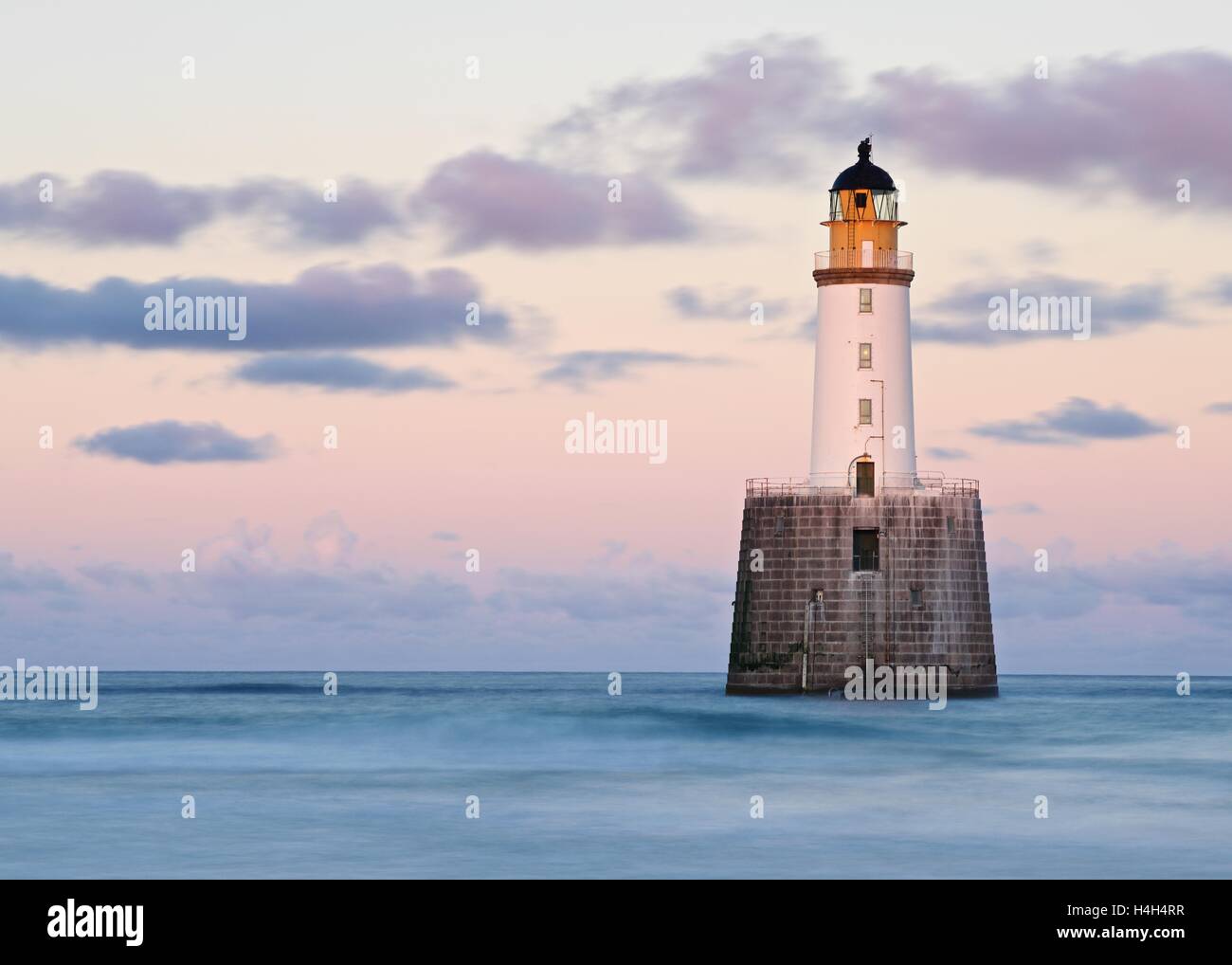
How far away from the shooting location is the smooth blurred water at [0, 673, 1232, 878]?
2170cm

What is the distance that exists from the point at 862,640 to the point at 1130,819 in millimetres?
15222

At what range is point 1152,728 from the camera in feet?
153

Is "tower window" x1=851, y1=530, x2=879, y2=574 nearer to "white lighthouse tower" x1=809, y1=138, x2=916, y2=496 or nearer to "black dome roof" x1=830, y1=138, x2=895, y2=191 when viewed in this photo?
"white lighthouse tower" x1=809, y1=138, x2=916, y2=496

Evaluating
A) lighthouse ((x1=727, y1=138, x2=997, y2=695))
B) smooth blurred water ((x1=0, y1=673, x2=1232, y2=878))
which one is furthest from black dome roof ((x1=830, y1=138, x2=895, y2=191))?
smooth blurred water ((x1=0, y1=673, x2=1232, y2=878))

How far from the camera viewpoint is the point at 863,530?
40.9 m

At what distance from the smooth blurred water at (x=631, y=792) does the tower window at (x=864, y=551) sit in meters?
3.13

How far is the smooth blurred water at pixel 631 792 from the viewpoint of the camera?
71.2 feet

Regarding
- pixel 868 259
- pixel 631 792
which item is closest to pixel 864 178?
pixel 868 259

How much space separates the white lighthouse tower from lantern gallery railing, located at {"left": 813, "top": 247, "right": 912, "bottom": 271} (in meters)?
0.02

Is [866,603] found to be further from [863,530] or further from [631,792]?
[631,792]

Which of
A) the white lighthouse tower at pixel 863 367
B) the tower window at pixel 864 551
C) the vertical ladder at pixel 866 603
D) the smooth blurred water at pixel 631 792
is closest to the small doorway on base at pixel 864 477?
the white lighthouse tower at pixel 863 367
